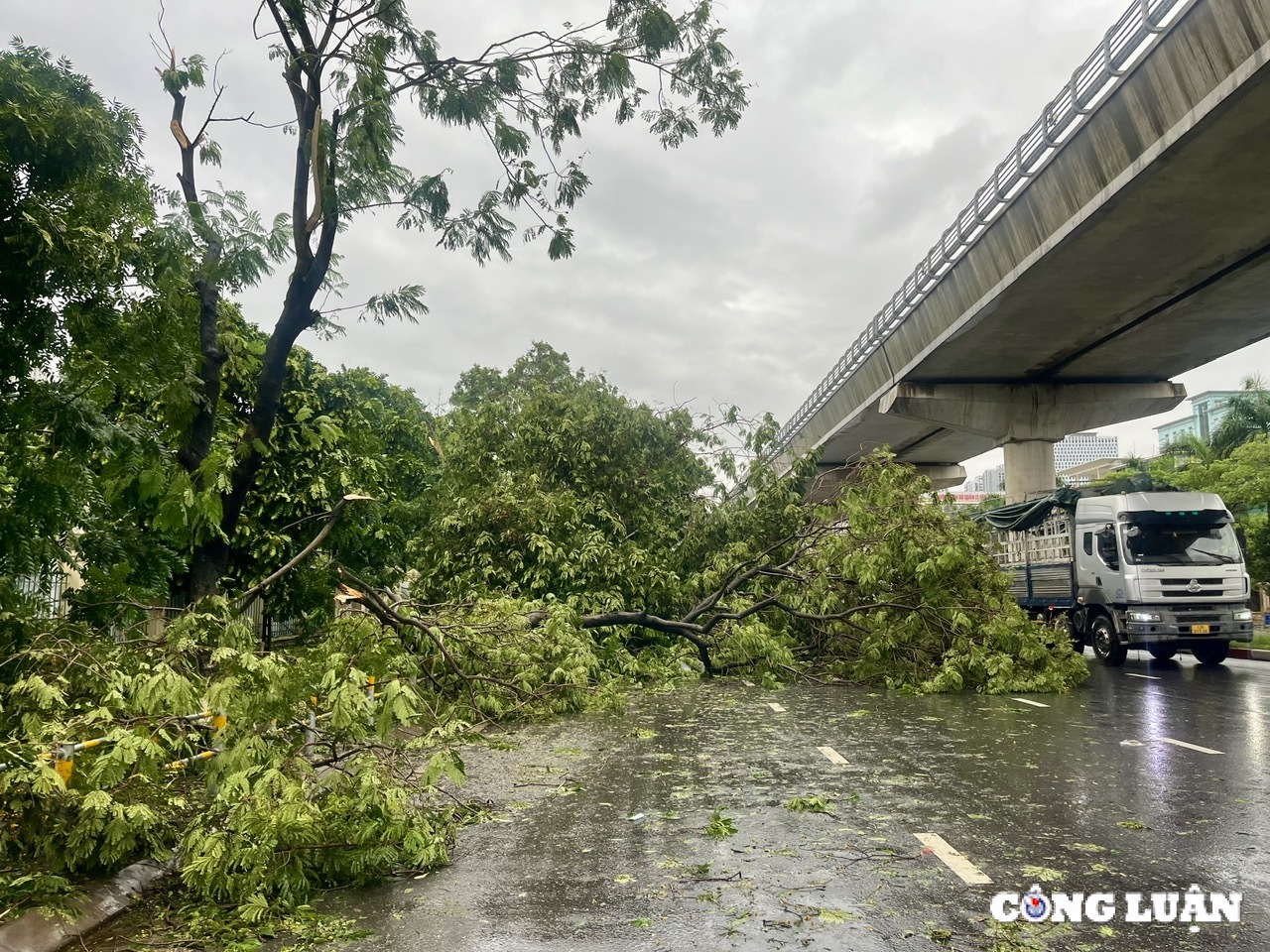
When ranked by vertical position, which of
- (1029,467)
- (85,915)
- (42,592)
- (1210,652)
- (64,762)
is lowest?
(85,915)

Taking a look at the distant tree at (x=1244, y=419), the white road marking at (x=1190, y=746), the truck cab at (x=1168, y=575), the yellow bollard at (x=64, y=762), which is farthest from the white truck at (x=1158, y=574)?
the distant tree at (x=1244, y=419)

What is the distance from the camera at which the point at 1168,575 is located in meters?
17.8

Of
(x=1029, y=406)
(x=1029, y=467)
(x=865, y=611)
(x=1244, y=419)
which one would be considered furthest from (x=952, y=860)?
(x=1244, y=419)

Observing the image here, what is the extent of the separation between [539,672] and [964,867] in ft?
25.7

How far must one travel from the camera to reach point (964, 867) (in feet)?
17.0

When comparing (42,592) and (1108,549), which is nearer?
(42,592)

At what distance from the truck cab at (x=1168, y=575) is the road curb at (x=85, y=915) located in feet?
56.1

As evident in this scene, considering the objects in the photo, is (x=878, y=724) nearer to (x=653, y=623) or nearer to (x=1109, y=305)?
(x=653, y=623)

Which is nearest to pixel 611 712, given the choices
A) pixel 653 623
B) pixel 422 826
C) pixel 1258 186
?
pixel 653 623

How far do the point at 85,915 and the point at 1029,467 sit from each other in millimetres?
30149

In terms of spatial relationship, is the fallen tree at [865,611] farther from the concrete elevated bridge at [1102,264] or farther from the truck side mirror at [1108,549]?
the concrete elevated bridge at [1102,264]

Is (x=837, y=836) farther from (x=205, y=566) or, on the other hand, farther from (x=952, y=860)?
(x=205, y=566)

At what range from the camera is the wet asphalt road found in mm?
4379

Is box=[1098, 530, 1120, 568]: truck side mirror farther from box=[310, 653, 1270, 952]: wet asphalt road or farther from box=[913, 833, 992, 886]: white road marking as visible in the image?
box=[913, 833, 992, 886]: white road marking
